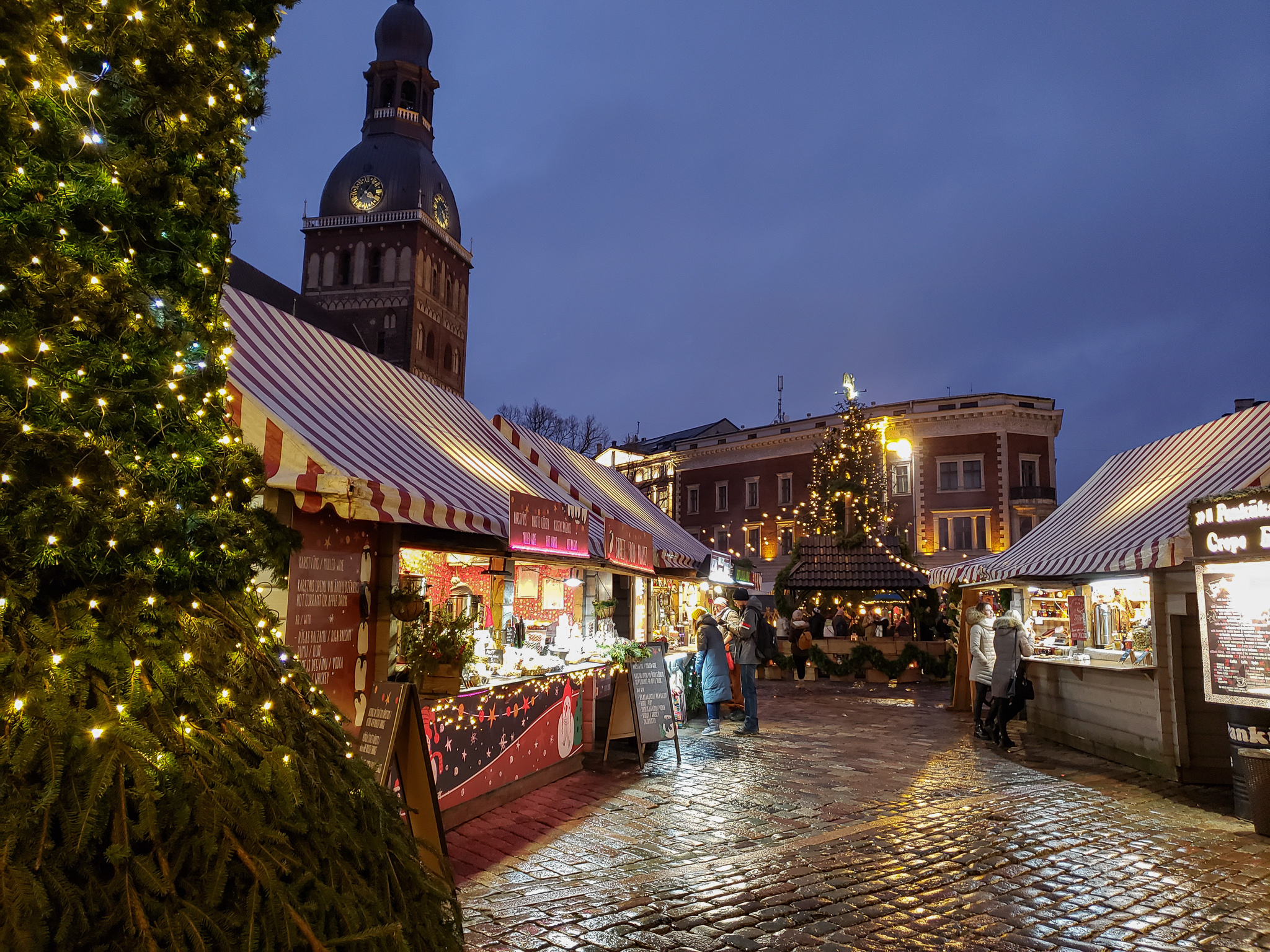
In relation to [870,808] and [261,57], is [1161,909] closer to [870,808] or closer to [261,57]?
[870,808]

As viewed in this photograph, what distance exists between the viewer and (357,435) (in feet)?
22.6

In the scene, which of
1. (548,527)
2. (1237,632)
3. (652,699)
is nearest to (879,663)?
(652,699)

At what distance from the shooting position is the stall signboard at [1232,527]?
6.48 metres

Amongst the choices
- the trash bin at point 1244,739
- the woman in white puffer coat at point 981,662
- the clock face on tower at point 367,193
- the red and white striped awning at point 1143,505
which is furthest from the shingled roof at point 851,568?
the clock face on tower at point 367,193

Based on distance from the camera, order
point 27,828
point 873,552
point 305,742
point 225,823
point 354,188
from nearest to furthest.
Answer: point 27,828 < point 225,823 < point 305,742 < point 873,552 < point 354,188

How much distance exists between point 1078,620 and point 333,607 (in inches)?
391

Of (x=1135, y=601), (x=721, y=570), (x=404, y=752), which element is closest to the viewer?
(x=404, y=752)

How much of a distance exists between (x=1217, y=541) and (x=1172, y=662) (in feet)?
5.45

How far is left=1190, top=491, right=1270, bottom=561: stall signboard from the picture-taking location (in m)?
6.48

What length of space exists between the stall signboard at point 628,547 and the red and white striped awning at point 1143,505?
4.61 metres

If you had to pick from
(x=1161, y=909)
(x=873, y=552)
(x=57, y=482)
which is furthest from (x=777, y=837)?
(x=873, y=552)

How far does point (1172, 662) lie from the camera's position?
26.0ft

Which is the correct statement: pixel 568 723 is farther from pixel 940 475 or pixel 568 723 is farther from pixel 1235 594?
pixel 940 475

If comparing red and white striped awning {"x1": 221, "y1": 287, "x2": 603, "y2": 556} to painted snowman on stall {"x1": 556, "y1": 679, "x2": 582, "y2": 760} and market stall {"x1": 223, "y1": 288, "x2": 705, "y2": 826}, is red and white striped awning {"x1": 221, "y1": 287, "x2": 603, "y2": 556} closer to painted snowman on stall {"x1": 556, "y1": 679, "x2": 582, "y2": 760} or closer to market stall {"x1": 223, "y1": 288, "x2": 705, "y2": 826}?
market stall {"x1": 223, "y1": 288, "x2": 705, "y2": 826}
